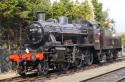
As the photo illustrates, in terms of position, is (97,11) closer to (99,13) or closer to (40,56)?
(99,13)

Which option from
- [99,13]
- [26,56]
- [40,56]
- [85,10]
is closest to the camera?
[40,56]

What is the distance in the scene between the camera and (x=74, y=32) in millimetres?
22641

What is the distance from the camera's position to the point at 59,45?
1980 cm

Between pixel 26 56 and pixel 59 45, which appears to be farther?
pixel 59 45

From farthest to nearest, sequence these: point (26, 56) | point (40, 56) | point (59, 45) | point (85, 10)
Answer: point (85, 10) < point (59, 45) < point (26, 56) < point (40, 56)

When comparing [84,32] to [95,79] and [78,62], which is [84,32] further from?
[95,79]

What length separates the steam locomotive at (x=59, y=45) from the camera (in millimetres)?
19000

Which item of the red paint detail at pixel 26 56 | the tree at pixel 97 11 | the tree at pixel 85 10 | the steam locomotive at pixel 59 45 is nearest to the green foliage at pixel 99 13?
the tree at pixel 97 11

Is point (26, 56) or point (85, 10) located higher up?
point (85, 10)

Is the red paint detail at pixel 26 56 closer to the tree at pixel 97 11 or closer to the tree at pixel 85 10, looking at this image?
the tree at pixel 85 10

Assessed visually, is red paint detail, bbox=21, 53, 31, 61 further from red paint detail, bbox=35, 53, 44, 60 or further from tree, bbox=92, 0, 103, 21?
tree, bbox=92, 0, 103, 21

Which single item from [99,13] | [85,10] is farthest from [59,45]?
[99,13]

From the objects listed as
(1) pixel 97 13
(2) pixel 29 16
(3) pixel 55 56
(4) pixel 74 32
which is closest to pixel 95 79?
(3) pixel 55 56

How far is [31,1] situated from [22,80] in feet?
35.5
